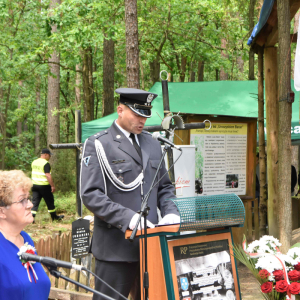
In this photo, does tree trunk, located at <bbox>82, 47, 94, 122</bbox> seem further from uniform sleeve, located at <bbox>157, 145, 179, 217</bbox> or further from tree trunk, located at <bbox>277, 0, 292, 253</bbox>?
uniform sleeve, located at <bbox>157, 145, 179, 217</bbox>

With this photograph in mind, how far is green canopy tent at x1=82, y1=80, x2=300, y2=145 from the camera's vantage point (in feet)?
20.3

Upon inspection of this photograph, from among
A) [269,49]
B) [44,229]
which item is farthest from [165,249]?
[44,229]

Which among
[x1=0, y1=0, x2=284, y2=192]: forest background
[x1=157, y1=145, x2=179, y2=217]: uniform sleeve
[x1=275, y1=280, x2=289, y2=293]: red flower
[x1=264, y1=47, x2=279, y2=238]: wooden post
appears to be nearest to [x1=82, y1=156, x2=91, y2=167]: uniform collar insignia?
[x1=157, y1=145, x2=179, y2=217]: uniform sleeve

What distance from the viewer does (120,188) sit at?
8.91 feet

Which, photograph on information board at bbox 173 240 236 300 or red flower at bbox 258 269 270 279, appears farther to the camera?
red flower at bbox 258 269 270 279

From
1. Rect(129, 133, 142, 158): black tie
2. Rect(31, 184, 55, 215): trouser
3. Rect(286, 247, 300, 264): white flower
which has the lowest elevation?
Rect(31, 184, 55, 215): trouser

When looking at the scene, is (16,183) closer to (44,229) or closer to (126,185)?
(126,185)

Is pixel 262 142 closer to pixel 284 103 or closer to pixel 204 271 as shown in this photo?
pixel 284 103

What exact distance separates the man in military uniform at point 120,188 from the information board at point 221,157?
294 cm

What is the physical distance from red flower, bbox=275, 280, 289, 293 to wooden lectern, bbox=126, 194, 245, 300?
0.24 metres

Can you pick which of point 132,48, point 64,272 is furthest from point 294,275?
point 132,48

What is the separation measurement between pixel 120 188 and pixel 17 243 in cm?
79

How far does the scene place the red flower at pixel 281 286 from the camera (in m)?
2.48

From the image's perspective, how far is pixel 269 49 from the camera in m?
4.96
